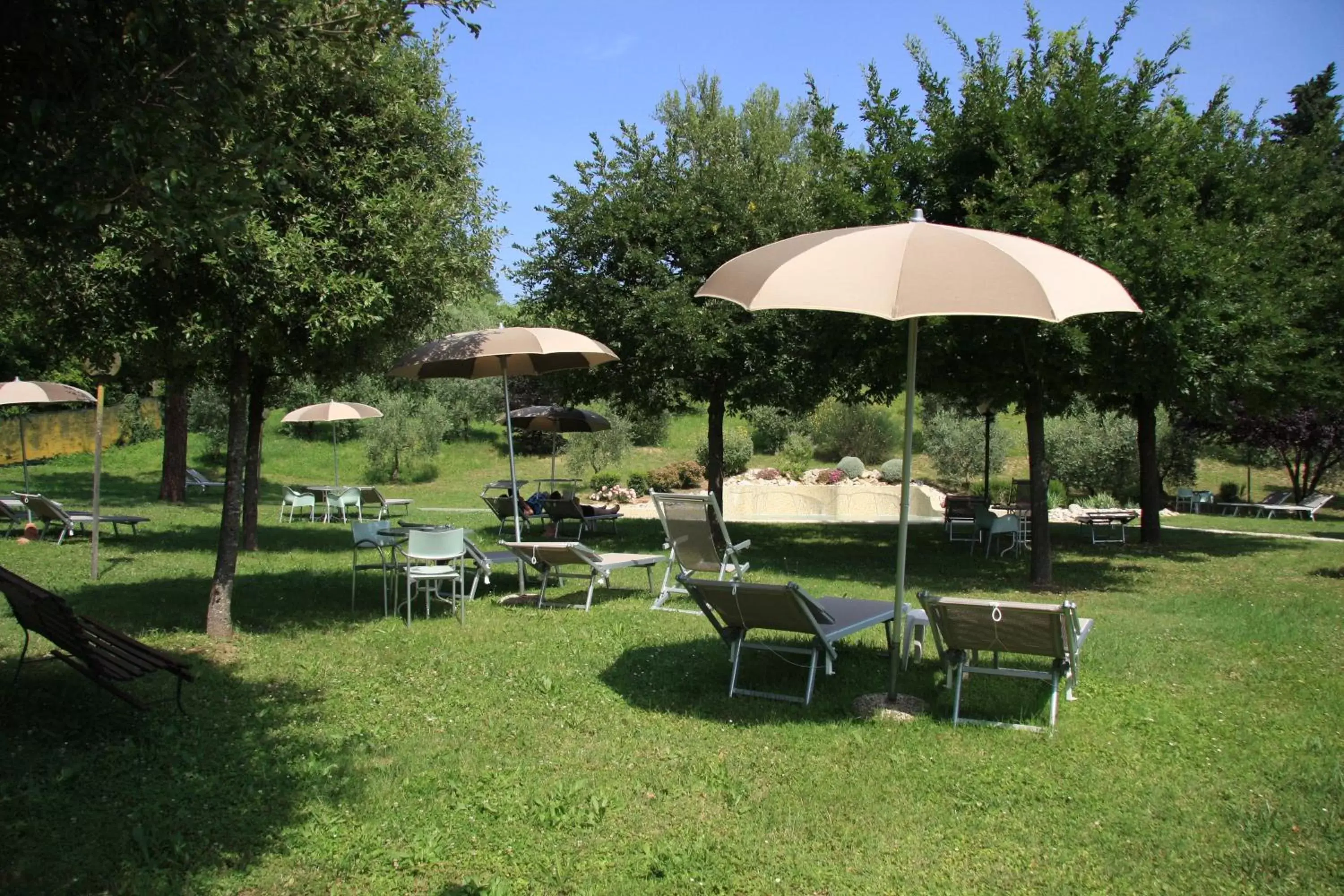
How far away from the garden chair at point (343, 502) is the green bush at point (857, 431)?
14.6 meters

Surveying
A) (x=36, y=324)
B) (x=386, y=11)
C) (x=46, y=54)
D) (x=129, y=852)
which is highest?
(x=386, y=11)

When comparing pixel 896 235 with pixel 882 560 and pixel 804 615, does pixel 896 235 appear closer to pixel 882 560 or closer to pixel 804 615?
pixel 804 615

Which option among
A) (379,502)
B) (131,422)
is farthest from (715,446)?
(131,422)

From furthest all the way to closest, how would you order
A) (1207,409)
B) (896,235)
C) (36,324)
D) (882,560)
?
(1207,409) < (882,560) < (36,324) < (896,235)

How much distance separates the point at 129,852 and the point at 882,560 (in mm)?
10546

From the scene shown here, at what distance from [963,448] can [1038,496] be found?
53.4 ft

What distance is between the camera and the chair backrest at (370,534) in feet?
29.0

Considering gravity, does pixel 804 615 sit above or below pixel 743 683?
above

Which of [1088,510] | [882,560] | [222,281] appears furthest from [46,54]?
[1088,510]

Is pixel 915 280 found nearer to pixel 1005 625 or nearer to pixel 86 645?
pixel 1005 625

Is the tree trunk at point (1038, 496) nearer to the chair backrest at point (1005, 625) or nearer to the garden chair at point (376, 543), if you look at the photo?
the chair backrest at point (1005, 625)

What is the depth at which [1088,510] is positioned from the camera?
2241 cm

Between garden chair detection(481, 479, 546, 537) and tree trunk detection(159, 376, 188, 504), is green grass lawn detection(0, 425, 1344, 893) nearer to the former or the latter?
garden chair detection(481, 479, 546, 537)

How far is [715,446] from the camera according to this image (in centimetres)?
Result: 1625
